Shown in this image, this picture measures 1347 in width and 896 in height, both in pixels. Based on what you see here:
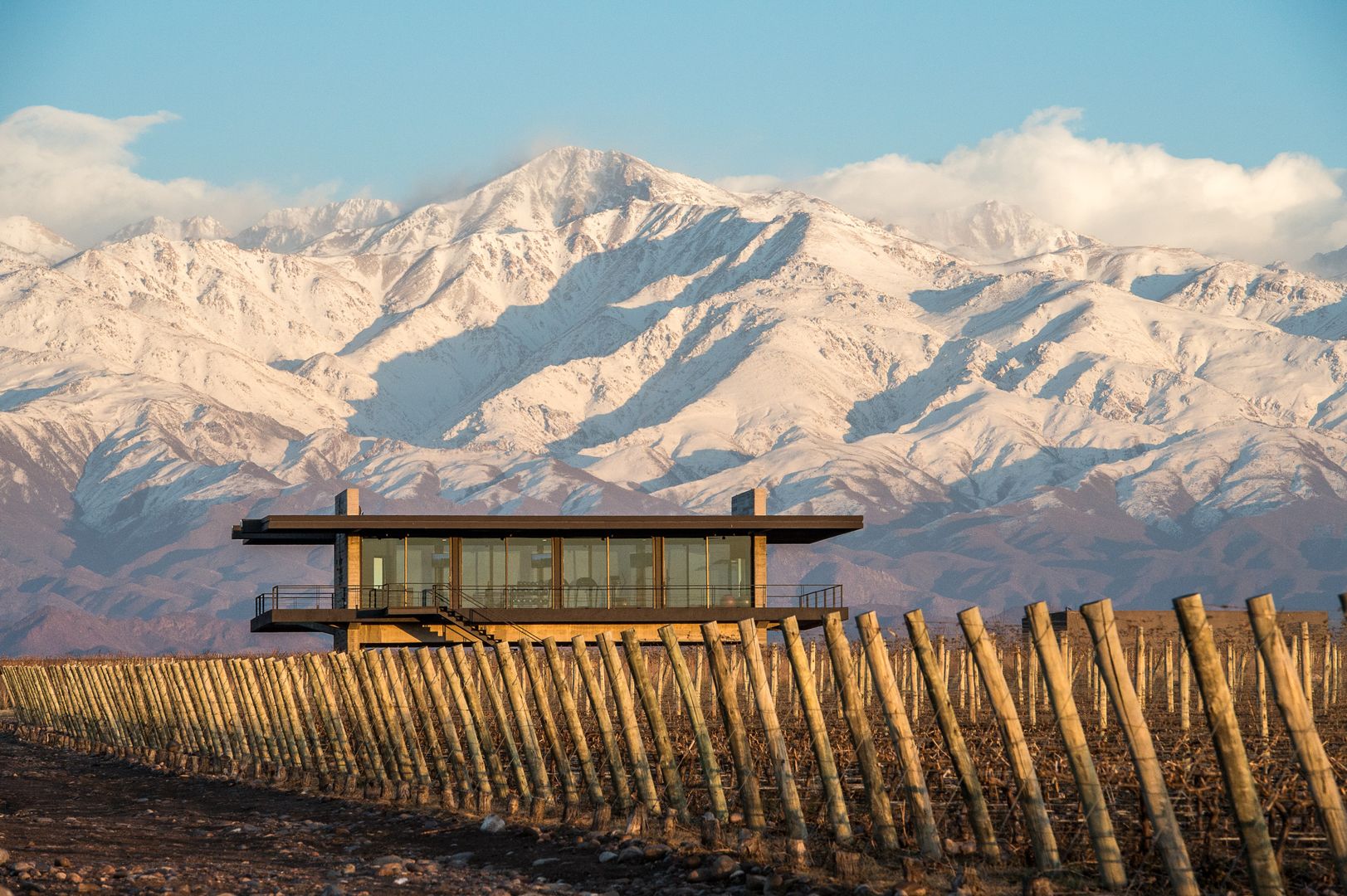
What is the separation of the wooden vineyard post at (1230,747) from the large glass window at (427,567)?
4571cm

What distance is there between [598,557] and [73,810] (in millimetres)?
32028

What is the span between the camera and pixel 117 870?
16.8m

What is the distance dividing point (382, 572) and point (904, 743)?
43.0m

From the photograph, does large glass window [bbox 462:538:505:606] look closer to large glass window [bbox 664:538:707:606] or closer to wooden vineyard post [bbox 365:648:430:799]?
large glass window [bbox 664:538:707:606]

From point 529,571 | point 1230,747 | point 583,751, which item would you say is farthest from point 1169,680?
point 1230,747

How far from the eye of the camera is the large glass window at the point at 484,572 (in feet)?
188

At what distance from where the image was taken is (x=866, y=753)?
53.1 feet

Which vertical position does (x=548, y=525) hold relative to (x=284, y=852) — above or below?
above

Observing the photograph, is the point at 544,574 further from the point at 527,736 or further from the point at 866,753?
the point at 866,753

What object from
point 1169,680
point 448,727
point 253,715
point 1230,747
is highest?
point 1230,747

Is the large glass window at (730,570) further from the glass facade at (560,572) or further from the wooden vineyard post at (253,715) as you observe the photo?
the wooden vineyard post at (253,715)

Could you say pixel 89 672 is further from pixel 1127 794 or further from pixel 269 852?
pixel 1127 794

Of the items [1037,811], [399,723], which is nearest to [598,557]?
[399,723]

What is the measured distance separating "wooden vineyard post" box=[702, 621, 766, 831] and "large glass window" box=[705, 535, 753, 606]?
3902cm
